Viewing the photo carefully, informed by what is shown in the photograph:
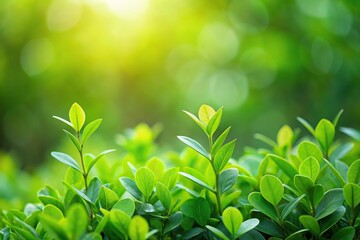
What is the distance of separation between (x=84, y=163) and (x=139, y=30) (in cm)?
578

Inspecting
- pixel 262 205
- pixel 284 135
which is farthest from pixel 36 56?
pixel 262 205

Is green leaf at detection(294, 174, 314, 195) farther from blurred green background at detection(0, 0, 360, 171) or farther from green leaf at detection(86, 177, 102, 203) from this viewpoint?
blurred green background at detection(0, 0, 360, 171)

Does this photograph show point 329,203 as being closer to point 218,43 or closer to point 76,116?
point 76,116

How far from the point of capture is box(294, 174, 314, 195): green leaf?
3.12 feet

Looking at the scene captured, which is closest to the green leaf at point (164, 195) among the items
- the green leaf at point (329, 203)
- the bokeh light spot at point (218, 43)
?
the green leaf at point (329, 203)

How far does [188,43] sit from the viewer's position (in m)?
6.86

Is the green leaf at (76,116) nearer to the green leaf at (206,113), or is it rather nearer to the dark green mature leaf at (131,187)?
the dark green mature leaf at (131,187)

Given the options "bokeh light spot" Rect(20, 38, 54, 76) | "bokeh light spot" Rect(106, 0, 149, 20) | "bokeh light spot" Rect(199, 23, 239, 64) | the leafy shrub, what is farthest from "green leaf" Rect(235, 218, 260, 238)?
"bokeh light spot" Rect(199, 23, 239, 64)

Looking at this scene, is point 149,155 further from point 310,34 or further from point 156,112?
point 156,112

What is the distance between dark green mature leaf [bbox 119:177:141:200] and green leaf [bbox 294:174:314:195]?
36 centimetres

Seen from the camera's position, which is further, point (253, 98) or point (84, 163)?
point (253, 98)

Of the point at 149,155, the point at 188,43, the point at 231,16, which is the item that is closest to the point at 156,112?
the point at 188,43

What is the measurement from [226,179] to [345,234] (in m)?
0.28

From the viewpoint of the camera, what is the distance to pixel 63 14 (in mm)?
6246
